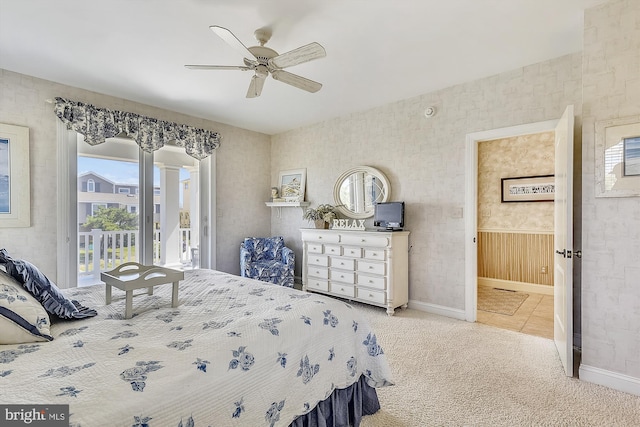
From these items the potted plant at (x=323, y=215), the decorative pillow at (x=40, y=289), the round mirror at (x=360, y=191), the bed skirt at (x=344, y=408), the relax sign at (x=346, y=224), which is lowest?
the bed skirt at (x=344, y=408)

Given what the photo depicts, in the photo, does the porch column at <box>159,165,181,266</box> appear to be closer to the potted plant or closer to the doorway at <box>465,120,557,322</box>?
the potted plant

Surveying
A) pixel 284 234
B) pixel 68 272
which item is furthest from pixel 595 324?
pixel 68 272

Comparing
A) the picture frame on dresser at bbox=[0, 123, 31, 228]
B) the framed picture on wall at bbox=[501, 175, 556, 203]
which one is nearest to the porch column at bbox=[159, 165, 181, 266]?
the picture frame on dresser at bbox=[0, 123, 31, 228]

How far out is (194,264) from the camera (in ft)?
15.3

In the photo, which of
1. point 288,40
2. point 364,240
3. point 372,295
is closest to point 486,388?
point 372,295

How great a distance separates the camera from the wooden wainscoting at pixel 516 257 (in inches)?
178

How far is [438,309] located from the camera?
3.58 m

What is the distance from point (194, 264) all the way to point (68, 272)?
5.10 ft

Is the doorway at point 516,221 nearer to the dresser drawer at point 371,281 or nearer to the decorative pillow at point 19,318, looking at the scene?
the dresser drawer at point 371,281

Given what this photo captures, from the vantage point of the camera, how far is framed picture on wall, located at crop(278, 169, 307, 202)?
195 inches

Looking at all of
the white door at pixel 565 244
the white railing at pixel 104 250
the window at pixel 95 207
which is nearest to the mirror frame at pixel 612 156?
the white door at pixel 565 244

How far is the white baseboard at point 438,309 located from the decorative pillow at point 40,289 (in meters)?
3.27

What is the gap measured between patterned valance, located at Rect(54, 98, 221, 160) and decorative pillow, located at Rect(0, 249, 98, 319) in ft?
7.98

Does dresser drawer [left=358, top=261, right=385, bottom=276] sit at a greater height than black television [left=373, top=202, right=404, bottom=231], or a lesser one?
lesser
